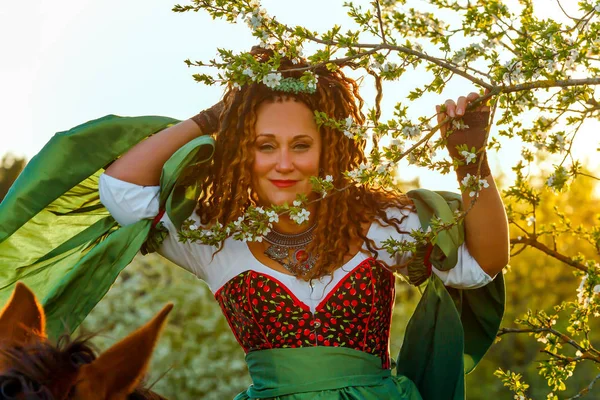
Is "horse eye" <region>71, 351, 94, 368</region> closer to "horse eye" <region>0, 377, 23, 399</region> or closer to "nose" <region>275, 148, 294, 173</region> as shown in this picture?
"horse eye" <region>0, 377, 23, 399</region>

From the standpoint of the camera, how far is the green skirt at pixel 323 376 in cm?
276

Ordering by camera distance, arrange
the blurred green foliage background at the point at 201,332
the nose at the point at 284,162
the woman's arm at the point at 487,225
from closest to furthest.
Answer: the woman's arm at the point at 487,225
the nose at the point at 284,162
the blurred green foliage background at the point at 201,332

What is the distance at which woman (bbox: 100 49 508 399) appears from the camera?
278cm

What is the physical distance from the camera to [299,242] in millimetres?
2973

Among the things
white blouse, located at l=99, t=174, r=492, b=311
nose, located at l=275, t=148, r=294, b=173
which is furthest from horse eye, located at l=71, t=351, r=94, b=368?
nose, located at l=275, t=148, r=294, b=173

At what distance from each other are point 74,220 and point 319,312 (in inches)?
34.8

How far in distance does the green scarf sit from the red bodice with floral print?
0.53ft

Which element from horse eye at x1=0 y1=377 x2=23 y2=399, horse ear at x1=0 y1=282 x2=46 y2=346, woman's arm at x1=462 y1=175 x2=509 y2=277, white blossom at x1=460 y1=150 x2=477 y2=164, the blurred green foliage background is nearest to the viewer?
horse eye at x1=0 y1=377 x2=23 y2=399

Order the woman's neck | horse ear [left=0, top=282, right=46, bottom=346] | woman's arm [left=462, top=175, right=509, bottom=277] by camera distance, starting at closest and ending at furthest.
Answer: horse ear [left=0, top=282, right=46, bottom=346], woman's arm [left=462, top=175, right=509, bottom=277], the woman's neck

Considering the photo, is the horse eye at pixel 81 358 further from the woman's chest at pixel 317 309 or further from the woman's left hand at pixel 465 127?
the woman's left hand at pixel 465 127

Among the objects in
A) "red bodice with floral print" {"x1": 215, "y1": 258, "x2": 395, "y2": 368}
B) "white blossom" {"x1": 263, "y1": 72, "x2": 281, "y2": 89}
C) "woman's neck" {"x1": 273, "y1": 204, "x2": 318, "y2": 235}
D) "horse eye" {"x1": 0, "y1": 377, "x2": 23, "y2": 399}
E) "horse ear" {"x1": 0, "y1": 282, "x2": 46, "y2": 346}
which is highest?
"white blossom" {"x1": 263, "y1": 72, "x2": 281, "y2": 89}

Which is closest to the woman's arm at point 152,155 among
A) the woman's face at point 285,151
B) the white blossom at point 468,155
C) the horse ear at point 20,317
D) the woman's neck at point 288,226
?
the woman's face at point 285,151

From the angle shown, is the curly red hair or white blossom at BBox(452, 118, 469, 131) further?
the curly red hair

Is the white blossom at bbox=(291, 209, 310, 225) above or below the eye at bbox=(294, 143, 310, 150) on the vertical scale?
below
